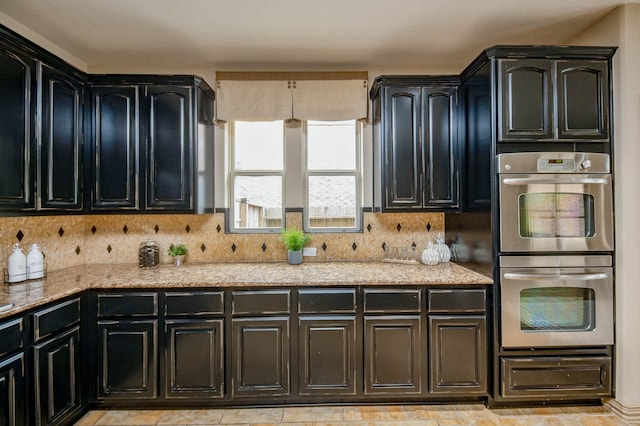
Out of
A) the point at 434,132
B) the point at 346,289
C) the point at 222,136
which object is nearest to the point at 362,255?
the point at 346,289

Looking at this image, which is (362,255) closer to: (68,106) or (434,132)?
(434,132)

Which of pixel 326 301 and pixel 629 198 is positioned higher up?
pixel 629 198

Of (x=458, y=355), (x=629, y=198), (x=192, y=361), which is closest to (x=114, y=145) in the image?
(x=192, y=361)

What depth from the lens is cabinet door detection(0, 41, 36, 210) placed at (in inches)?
79.5

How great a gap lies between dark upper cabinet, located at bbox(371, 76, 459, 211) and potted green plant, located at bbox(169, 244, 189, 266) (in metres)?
1.94

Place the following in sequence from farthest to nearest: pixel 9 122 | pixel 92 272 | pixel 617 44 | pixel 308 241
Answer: pixel 308 241 → pixel 92 272 → pixel 617 44 → pixel 9 122

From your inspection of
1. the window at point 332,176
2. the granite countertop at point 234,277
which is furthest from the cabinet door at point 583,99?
the window at point 332,176

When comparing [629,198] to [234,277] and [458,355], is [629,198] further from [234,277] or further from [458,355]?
[234,277]

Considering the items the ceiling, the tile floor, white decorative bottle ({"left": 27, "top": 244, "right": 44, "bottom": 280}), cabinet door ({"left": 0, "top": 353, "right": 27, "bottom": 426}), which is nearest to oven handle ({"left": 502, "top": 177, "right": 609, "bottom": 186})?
the ceiling

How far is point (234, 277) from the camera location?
2539 mm

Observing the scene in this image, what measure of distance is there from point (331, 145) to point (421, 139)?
2.91 ft

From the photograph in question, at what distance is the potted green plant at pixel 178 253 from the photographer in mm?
3076

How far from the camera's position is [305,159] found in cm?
327

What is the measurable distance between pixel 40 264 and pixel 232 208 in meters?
1.52
